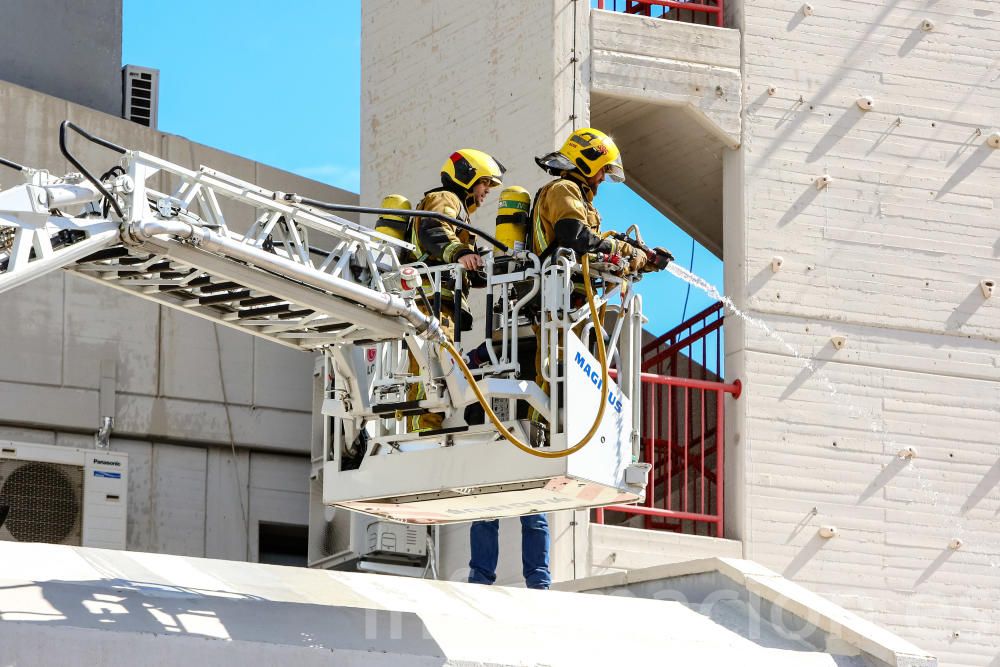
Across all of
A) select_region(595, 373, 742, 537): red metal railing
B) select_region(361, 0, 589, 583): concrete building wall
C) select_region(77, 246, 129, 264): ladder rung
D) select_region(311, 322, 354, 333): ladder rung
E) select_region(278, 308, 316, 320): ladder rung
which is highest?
select_region(361, 0, 589, 583): concrete building wall

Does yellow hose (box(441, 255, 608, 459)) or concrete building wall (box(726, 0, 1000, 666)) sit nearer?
yellow hose (box(441, 255, 608, 459))

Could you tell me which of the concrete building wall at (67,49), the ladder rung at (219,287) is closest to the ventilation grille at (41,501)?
the concrete building wall at (67,49)

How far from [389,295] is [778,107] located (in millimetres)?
8246

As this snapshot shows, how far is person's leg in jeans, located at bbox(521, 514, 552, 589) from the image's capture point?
1471 cm

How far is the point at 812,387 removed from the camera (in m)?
18.6

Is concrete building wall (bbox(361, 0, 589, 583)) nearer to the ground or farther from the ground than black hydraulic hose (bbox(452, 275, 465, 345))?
farther from the ground

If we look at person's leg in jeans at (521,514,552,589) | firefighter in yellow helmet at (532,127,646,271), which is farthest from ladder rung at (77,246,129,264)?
person's leg in jeans at (521,514,552,589)

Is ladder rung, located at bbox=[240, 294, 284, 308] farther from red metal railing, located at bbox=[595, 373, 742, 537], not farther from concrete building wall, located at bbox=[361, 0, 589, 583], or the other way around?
red metal railing, located at bbox=[595, 373, 742, 537]

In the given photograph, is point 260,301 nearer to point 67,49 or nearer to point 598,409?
point 598,409

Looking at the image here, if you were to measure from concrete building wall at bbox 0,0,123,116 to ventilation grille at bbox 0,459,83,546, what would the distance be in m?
5.03

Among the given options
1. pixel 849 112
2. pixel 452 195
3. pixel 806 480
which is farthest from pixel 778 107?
pixel 452 195

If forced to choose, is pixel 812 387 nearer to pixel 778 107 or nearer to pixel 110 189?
pixel 778 107

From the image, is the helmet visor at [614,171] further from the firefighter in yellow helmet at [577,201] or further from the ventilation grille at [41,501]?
the ventilation grille at [41,501]

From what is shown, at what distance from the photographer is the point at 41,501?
18875mm
